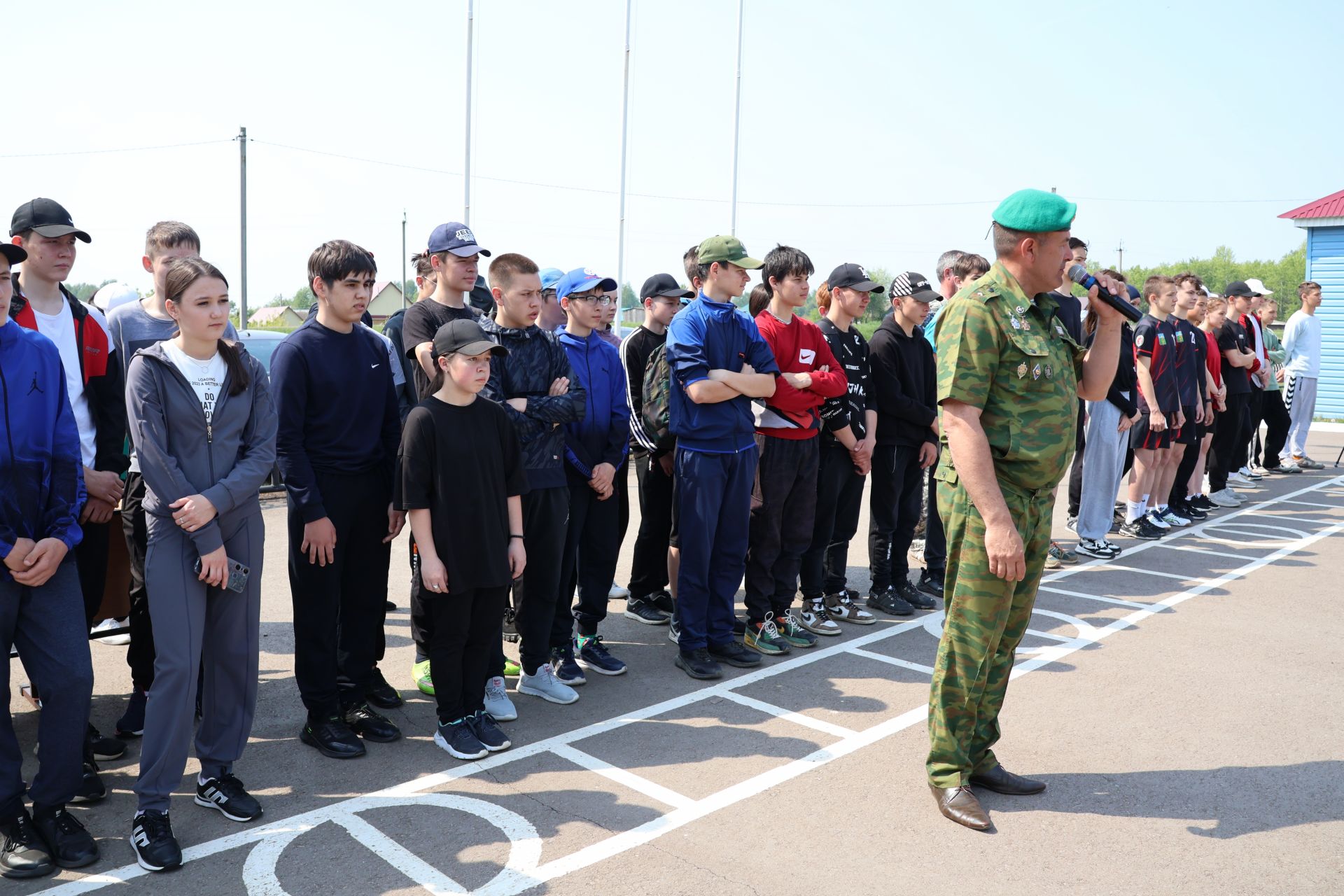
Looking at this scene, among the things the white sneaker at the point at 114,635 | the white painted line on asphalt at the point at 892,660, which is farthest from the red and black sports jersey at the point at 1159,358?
the white sneaker at the point at 114,635

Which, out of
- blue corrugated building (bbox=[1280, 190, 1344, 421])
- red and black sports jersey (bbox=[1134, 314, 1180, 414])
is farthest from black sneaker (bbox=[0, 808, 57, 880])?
blue corrugated building (bbox=[1280, 190, 1344, 421])

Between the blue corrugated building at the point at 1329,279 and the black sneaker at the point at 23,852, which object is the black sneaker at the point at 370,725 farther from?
the blue corrugated building at the point at 1329,279

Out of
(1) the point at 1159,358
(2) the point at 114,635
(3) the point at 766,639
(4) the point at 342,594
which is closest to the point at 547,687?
(4) the point at 342,594

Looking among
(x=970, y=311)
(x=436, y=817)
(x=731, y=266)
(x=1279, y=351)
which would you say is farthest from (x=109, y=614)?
(x=1279, y=351)

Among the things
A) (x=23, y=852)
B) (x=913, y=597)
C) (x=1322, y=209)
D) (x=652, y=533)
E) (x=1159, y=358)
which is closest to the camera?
(x=23, y=852)

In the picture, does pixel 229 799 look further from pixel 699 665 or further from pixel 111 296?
pixel 111 296

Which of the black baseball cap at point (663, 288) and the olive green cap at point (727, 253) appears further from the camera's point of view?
the black baseball cap at point (663, 288)

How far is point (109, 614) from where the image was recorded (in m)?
5.04

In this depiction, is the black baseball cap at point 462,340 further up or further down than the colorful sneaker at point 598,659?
further up

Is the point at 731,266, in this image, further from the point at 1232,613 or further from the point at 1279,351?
the point at 1279,351

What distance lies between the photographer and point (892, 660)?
6.04 metres

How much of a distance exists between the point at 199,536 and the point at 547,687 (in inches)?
83.4

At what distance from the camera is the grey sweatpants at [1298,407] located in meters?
14.6

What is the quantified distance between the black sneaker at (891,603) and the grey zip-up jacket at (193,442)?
4.49 m
